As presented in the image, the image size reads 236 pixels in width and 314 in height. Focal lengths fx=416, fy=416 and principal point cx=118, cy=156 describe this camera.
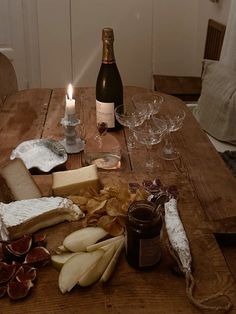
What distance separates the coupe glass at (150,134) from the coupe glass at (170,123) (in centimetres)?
3

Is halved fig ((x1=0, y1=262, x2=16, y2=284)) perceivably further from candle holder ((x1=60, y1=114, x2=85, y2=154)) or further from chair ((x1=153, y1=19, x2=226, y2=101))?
chair ((x1=153, y1=19, x2=226, y2=101))

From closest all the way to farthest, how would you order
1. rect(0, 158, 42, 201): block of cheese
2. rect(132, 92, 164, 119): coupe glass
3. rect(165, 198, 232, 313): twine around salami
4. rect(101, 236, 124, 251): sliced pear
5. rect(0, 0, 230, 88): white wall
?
rect(165, 198, 232, 313): twine around salami → rect(101, 236, 124, 251): sliced pear → rect(0, 158, 42, 201): block of cheese → rect(132, 92, 164, 119): coupe glass → rect(0, 0, 230, 88): white wall

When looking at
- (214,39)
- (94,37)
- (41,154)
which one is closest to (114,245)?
(41,154)

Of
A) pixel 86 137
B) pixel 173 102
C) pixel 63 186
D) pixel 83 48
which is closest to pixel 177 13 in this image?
pixel 83 48

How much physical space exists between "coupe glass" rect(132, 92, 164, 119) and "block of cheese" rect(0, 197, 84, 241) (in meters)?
0.74

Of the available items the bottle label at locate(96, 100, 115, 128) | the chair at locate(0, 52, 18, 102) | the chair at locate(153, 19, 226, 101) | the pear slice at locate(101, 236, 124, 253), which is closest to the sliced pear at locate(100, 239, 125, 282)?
the pear slice at locate(101, 236, 124, 253)

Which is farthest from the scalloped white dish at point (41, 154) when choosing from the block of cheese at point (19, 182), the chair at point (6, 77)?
the chair at point (6, 77)

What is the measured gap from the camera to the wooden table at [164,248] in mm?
728

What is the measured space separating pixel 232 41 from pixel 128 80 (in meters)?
1.28

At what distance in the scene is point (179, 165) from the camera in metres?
1.32

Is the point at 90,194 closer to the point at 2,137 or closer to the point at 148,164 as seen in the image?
the point at 148,164

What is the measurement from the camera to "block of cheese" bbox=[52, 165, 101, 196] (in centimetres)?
105

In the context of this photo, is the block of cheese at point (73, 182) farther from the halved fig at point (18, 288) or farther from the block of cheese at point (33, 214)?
the halved fig at point (18, 288)

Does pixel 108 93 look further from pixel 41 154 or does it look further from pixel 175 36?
pixel 175 36
